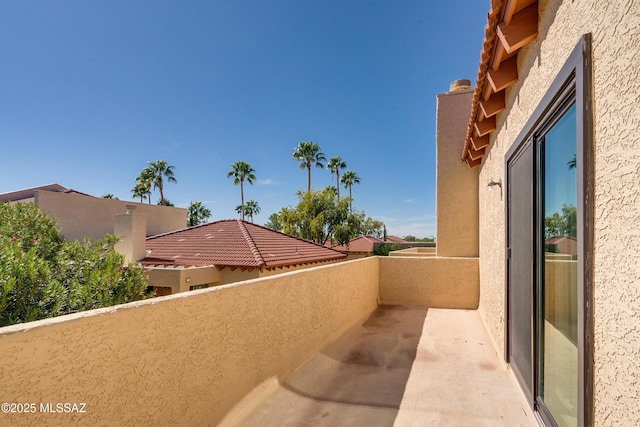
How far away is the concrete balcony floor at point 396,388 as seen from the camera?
13.6 ft

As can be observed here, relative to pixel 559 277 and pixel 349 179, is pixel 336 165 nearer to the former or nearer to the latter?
pixel 349 179

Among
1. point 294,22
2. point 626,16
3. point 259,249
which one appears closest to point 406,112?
point 294,22

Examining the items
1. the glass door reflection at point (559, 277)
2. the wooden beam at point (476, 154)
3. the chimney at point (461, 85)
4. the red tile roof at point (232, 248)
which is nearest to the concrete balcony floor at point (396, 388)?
the glass door reflection at point (559, 277)

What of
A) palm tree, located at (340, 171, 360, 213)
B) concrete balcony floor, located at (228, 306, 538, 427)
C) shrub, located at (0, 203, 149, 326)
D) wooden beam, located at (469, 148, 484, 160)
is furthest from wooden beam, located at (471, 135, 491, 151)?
palm tree, located at (340, 171, 360, 213)

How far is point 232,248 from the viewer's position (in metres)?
13.6

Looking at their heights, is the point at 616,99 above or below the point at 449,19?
below

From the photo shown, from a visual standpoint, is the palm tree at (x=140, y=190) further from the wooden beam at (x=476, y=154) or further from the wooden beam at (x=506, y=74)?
the wooden beam at (x=506, y=74)

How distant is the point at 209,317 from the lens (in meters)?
3.65

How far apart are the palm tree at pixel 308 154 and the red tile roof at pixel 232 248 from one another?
2720cm

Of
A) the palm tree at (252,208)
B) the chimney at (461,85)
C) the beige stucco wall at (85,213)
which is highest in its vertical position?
the chimney at (461,85)

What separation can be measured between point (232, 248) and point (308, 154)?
32.1m

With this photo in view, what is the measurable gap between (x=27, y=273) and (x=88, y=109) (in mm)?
29533

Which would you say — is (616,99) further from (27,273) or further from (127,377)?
(27,273)

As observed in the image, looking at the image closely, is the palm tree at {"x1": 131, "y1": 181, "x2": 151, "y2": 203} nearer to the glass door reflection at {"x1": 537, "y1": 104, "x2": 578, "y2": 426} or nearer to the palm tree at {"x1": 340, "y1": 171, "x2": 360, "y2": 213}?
the palm tree at {"x1": 340, "y1": 171, "x2": 360, "y2": 213}
